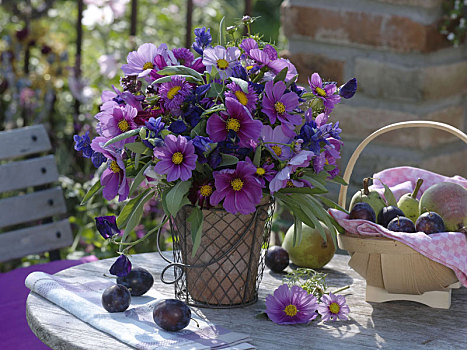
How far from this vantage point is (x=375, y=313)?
1455 mm

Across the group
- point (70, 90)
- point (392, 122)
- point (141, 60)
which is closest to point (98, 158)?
point (141, 60)

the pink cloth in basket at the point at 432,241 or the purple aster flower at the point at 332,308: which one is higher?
the pink cloth in basket at the point at 432,241

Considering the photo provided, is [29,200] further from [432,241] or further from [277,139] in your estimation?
[432,241]

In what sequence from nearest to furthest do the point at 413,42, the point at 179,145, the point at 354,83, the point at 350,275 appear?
1. the point at 179,145
2. the point at 354,83
3. the point at 350,275
4. the point at 413,42

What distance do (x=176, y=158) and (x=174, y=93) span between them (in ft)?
0.41

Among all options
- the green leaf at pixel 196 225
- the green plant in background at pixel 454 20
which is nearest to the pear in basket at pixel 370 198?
the green leaf at pixel 196 225

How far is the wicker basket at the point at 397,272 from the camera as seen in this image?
1.40 m

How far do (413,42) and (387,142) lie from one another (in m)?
0.31

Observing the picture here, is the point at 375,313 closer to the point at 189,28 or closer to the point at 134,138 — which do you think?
the point at 134,138

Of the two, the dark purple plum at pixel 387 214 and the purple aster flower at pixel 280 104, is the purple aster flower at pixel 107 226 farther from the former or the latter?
the dark purple plum at pixel 387 214

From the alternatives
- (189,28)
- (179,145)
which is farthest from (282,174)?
(189,28)

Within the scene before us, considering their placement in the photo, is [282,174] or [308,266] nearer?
[282,174]

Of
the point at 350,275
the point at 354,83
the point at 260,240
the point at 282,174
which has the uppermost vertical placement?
the point at 354,83

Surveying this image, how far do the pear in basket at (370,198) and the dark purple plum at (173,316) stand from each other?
440mm
